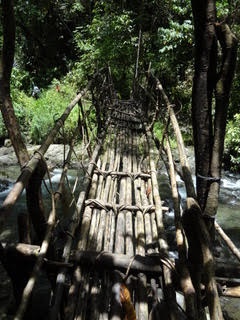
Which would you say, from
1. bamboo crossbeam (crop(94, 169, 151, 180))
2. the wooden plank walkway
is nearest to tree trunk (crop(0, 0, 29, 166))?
the wooden plank walkway

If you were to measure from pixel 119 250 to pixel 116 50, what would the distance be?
8.11 metres

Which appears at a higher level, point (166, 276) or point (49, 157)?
point (166, 276)

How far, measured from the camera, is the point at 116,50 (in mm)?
9453

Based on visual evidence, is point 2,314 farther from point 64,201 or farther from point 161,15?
point 161,15

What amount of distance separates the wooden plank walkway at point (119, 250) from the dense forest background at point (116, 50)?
4756 mm

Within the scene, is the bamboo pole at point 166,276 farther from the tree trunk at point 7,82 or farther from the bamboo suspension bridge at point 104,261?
the tree trunk at point 7,82

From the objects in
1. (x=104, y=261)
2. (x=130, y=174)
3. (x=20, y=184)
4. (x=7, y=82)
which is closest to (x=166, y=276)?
(x=104, y=261)

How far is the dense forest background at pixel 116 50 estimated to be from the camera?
331 inches

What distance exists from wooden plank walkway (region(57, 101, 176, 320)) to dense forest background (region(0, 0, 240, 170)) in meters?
4.76

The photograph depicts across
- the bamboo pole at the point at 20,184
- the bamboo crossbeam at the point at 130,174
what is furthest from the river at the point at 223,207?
the bamboo pole at the point at 20,184

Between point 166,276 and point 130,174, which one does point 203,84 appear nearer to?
point 166,276

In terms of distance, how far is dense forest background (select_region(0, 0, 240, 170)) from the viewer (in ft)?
27.6

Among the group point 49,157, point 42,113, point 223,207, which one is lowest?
point 49,157

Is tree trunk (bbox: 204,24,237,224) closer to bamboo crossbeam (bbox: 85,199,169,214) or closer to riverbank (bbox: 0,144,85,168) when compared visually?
bamboo crossbeam (bbox: 85,199,169,214)
